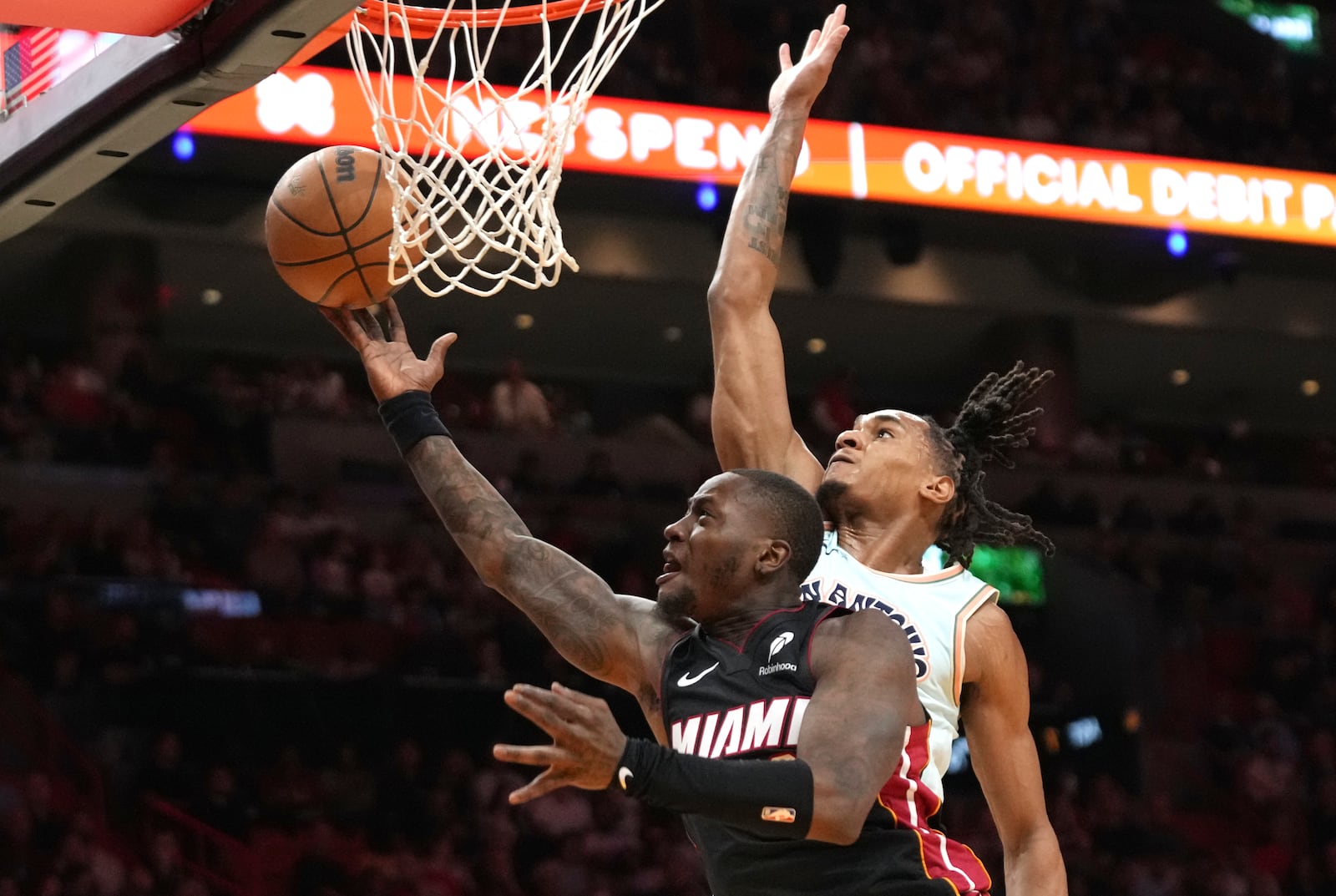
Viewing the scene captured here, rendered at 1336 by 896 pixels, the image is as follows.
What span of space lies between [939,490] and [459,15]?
1.48 meters

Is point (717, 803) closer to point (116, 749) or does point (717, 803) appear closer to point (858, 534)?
point (858, 534)

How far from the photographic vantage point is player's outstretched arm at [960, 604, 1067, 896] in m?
3.42

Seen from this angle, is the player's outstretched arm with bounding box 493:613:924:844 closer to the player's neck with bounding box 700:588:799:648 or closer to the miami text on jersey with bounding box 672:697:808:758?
the miami text on jersey with bounding box 672:697:808:758

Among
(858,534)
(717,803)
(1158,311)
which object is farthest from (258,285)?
(717,803)

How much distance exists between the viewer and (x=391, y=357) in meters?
3.46

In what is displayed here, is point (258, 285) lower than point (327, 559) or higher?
higher

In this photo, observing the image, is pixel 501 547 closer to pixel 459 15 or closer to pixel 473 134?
pixel 473 134

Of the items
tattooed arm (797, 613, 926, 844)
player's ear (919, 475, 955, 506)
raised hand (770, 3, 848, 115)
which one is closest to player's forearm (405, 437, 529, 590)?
tattooed arm (797, 613, 926, 844)

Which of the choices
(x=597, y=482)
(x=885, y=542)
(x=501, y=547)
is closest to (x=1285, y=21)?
(x=597, y=482)

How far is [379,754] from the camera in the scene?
9594 mm

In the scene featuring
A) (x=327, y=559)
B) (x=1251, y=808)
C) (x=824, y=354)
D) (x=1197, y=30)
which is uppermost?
(x=1197, y=30)

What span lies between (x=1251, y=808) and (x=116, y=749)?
6906 millimetres

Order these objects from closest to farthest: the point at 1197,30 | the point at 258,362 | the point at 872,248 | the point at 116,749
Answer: the point at 116,749 < the point at 258,362 < the point at 872,248 < the point at 1197,30

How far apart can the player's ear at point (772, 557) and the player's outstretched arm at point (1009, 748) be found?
626 millimetres
